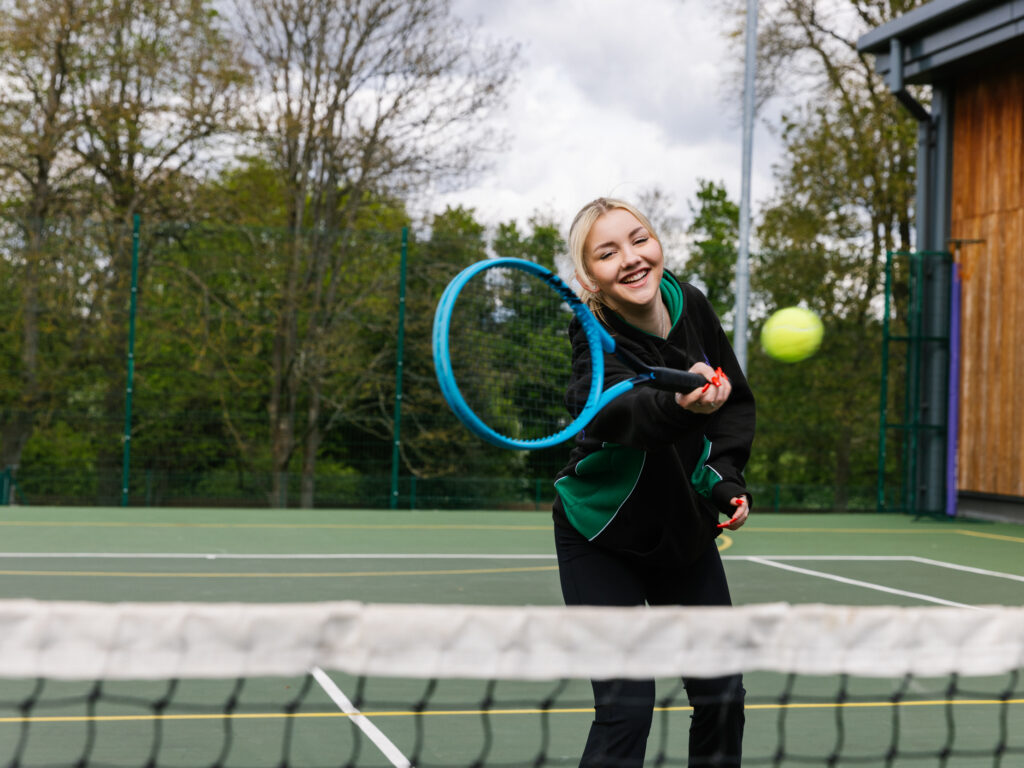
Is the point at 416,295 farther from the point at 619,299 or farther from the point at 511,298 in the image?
the point at 619,299

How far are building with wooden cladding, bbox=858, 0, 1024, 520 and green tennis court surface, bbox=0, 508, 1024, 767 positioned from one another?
0.68 metres

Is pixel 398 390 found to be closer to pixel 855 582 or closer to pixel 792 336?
pixel 792 336

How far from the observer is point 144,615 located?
2.11 meters

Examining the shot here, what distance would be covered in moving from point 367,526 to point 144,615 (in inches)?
354

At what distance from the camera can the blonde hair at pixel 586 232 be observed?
265cm

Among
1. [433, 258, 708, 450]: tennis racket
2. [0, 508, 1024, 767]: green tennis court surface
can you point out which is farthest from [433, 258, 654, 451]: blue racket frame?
[0, 508, 1024, 767]: green tennis court surface

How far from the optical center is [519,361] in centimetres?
363

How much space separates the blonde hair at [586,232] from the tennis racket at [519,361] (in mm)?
53

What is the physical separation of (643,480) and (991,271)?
10414 millimetres

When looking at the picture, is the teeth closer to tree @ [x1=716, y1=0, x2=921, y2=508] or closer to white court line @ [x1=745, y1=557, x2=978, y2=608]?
white court line @ [x1=745, y1=557, x2=978, y2=608]

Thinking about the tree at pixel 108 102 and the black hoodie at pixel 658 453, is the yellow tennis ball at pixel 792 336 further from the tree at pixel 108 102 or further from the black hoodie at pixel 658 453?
the tree at pixel 108 102

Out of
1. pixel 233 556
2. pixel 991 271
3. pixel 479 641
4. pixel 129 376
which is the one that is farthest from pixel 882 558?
pixel 129 376

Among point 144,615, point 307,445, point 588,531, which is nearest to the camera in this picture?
point 144,615

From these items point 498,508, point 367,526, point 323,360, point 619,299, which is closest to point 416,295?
point 323,360
